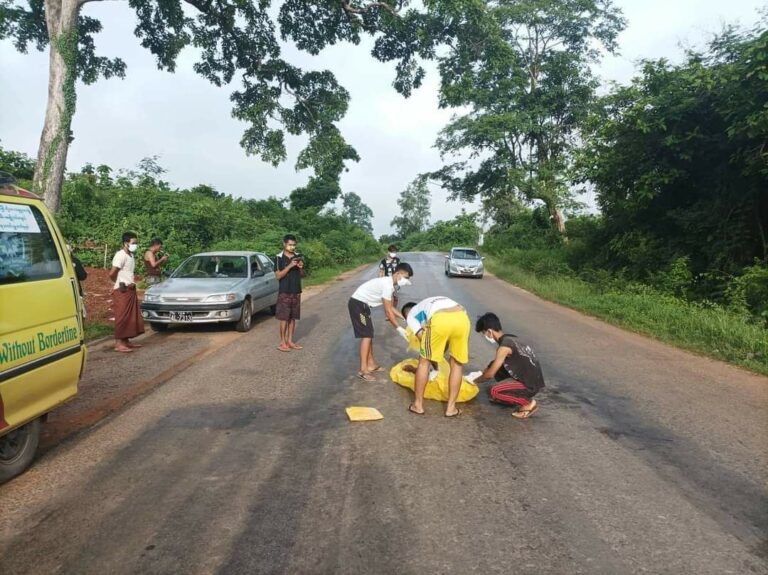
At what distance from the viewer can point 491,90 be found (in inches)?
1197

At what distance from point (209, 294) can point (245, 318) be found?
0.85 m

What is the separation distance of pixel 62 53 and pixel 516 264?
22.7m

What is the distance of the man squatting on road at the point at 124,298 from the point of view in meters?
7.86

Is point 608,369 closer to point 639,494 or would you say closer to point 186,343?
point 639,494

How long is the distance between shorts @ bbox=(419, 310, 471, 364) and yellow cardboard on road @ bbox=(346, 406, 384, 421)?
2.46 feet

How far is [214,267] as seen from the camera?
10.6 metres

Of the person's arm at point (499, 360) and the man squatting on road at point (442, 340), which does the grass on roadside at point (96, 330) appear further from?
the person's arm at point (499, 360)

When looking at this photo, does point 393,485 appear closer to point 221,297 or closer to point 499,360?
point 499,360

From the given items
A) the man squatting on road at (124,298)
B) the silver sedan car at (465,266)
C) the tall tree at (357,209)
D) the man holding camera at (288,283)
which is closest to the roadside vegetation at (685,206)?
the silver sedan car at (465,266)

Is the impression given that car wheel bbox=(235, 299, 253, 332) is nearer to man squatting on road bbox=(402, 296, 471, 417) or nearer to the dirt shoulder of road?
the dirt shoulder of road

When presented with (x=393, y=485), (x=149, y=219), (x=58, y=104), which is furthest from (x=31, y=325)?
(x=149, y=219)

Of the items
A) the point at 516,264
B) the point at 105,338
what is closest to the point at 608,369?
the point at 105,338

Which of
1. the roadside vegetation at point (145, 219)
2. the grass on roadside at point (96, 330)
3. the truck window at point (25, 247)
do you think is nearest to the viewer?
the truck window at point (25, 247)

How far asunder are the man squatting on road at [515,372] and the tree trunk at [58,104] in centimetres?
1188
